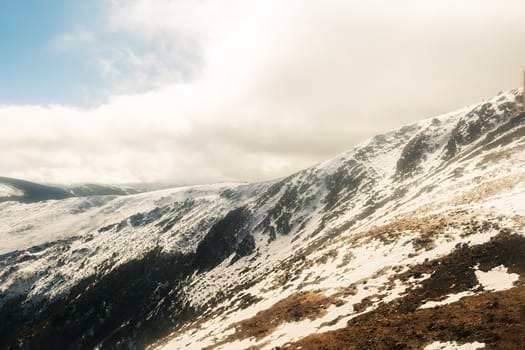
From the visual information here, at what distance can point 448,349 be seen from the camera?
21.7 m

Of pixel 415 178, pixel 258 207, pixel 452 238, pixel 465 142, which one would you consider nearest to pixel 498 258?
pixel 452 238

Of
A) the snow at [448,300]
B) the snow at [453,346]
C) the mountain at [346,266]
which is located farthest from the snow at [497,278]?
the snow at [453,346]

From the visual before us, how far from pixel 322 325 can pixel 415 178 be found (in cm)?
8204

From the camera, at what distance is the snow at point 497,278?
28931mm

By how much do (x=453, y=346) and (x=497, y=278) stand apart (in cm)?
1214

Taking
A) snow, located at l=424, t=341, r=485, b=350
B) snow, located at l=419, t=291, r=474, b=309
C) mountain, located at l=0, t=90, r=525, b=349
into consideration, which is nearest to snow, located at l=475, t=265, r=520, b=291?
mountain, located at l=0, t=90, r=525, b=349

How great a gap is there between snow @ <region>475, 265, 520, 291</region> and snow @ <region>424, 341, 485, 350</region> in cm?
923

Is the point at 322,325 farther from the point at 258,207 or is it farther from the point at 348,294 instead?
the point at 258,207

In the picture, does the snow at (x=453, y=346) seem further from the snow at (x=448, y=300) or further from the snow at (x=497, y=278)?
the snow at (x=497, y=278)

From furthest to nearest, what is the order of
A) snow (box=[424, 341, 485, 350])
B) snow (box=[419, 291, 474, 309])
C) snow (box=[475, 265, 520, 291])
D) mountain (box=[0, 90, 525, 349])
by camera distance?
mountain (box=[0, 90, 525, 349])
snow (box=[475, 265, 520, 291])
snow (box=[419, 291, 474, 309])
snow (box=[424, 341, 485, 350])

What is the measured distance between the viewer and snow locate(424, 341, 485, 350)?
2089 centimetres

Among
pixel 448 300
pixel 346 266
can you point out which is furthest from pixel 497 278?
pixel 346 266

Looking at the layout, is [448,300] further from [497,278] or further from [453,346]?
[453,346]

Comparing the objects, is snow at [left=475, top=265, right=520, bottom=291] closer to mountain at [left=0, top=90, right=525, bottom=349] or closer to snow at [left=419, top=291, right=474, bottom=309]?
mountain at [left=0, top=90, right=525, bottom=349]
